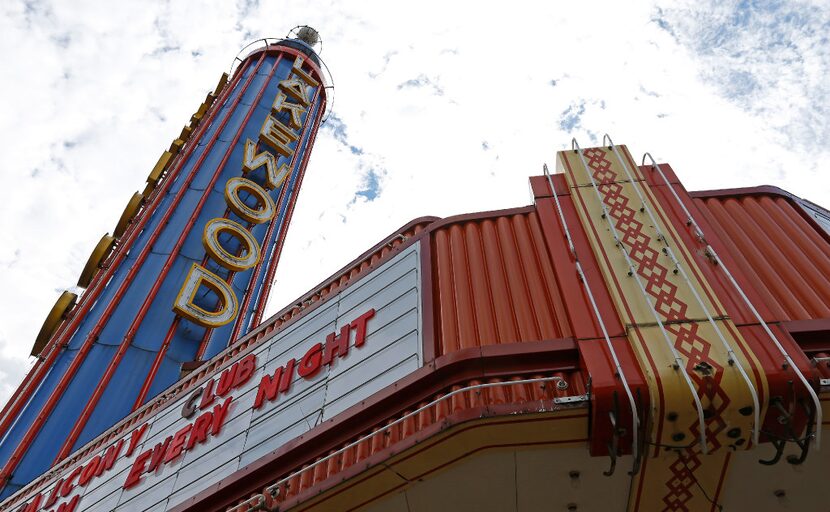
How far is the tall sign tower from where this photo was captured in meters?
17.6

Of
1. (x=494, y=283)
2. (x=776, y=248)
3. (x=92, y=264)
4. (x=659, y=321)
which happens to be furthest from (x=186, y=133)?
(x=659, y=321)

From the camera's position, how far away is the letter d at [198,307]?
1989 cm

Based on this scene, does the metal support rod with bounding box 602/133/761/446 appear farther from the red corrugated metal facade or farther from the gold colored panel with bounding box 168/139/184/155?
the gold colored panel with bounding box 168/139/184/155

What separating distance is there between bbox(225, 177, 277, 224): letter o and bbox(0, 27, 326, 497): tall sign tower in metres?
0.04

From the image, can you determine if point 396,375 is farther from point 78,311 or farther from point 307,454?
point 78,311

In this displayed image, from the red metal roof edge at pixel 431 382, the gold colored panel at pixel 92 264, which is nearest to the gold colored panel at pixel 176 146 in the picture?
the gold colored panel at pixel 92 264

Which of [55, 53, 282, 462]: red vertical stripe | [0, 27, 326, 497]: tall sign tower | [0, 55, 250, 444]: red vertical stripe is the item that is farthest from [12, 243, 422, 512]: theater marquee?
[0, 55, 250, 444]: red vertical stripe

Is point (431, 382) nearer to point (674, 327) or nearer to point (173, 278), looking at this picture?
point (674, 327)

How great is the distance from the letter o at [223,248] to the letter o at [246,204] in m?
0.78

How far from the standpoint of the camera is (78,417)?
1725 centimetres

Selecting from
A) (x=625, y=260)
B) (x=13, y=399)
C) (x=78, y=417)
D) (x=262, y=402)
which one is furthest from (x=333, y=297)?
(x=13, y=399)

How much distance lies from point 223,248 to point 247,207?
7.34ft

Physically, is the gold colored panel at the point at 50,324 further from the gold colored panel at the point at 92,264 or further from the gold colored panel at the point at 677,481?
the gold colored panel at the point at 677,481

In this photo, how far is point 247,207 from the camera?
952 inches
